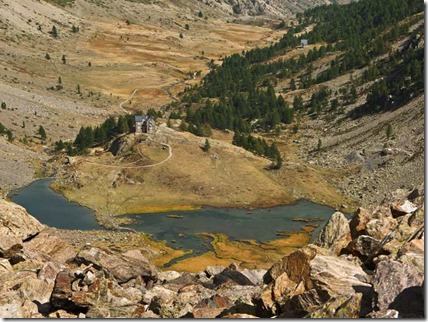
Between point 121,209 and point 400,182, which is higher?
point 400,182

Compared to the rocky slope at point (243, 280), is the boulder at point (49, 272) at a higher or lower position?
lower

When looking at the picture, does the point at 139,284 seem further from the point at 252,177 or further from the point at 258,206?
the point at 252,177

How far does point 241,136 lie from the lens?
159m

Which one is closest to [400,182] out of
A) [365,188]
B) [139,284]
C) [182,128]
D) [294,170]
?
[365,188]

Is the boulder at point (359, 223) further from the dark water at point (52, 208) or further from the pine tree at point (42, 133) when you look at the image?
the pine tree at point (42, 133)

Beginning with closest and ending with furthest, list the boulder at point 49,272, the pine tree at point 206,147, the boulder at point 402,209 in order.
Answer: the boulder at point 49,272
the boulder at point 402,209
the pine tree at point 206,147

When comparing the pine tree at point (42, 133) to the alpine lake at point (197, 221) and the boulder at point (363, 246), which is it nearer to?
the alpine lake at point (197, 221)

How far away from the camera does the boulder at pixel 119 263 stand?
41.3 meters

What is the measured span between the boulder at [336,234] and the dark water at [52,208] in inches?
2819

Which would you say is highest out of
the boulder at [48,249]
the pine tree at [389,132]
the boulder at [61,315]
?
the boulder at [61,315]

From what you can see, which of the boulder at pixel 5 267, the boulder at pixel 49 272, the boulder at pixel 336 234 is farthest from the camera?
the boulder at pixel 5 267

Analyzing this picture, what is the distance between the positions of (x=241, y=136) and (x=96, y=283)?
413 feet

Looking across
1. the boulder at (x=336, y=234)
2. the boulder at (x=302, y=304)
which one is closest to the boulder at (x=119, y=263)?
the boulder at (x=336, y=234)

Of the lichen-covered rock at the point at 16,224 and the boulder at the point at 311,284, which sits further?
the lichen-covered rock at the point at 16,224
